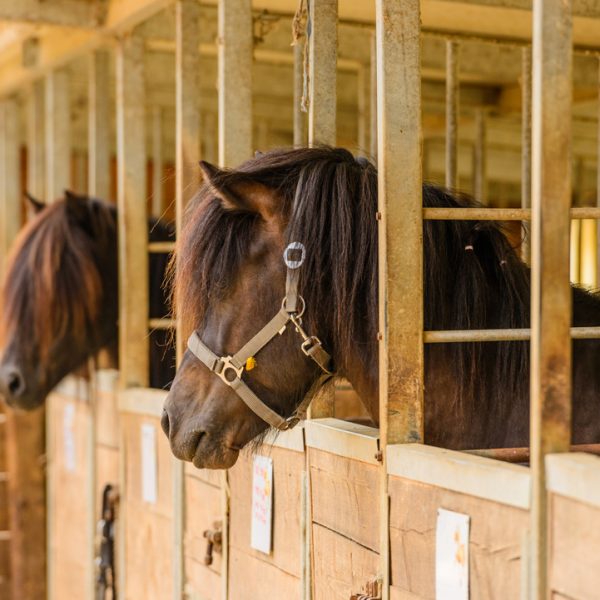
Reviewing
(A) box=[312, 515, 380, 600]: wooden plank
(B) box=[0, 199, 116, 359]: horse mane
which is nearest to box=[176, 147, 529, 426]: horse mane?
(A) box=[312, 515, 380, 600]: wooden plank

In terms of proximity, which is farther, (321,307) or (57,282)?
(57,282)

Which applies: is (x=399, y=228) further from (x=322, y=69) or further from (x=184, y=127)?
(x=184, y=127)

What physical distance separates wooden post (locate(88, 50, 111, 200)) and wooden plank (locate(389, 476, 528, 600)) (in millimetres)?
2810

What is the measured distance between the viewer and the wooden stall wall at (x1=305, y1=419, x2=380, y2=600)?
2.06m

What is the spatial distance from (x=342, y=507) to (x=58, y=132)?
3174 millimetres

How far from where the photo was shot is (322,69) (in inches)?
97.7

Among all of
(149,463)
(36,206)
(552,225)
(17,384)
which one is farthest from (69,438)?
(552,225)

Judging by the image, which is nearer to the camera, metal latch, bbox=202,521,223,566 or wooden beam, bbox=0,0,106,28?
metal latch, bbox=202,521,223,566

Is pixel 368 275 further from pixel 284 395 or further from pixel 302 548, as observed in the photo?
pixel 302 548

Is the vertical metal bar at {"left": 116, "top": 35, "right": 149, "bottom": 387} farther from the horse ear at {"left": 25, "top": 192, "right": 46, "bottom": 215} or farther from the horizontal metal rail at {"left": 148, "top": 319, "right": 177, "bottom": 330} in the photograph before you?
the horse ear at {"left": 25, "top": 192, "right": 46, "bottom": 215}

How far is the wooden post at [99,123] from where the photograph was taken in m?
4.39

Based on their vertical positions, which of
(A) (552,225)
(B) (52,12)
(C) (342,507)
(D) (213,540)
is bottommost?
(D) (213,540)

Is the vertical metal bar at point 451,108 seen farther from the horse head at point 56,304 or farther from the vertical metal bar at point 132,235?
the horse head at point 56,304

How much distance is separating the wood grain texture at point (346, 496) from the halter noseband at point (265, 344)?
175 millimetres
